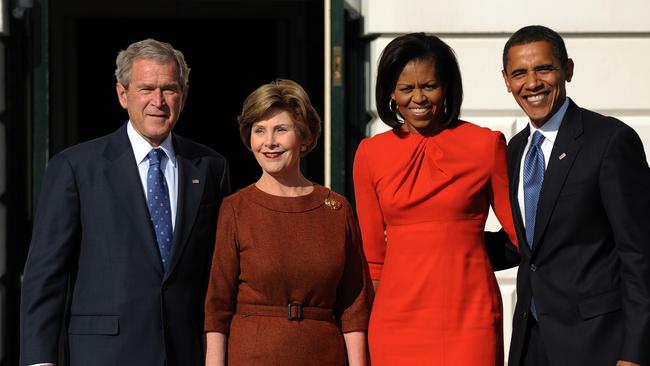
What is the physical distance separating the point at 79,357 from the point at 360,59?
9.18ft

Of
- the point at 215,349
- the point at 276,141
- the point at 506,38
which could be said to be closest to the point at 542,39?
the point at 276,141

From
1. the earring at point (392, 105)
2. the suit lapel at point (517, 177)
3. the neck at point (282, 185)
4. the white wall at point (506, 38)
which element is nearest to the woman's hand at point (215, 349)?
the neck at point (282, 185)

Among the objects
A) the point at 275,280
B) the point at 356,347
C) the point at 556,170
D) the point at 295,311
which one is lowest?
the point at 356,347

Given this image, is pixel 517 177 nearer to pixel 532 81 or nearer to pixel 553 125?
pixel 553 125

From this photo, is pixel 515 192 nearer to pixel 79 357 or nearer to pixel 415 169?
pixel 415 169

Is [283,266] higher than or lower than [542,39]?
lower

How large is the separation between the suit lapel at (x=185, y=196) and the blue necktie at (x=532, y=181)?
3.82 feet

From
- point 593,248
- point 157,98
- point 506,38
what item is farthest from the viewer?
point 506,38

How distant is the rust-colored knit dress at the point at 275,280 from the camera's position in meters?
4.00

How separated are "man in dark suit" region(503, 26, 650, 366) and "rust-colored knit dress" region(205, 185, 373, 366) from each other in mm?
649

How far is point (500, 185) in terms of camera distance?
4090 millimetres

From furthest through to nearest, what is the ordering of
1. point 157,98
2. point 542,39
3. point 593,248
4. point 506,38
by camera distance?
point 506,38 < point 542,39 < point 157,98 < point 593,248

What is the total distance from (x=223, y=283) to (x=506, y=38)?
287cm

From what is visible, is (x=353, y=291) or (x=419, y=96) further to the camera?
(x=353, y=291)
